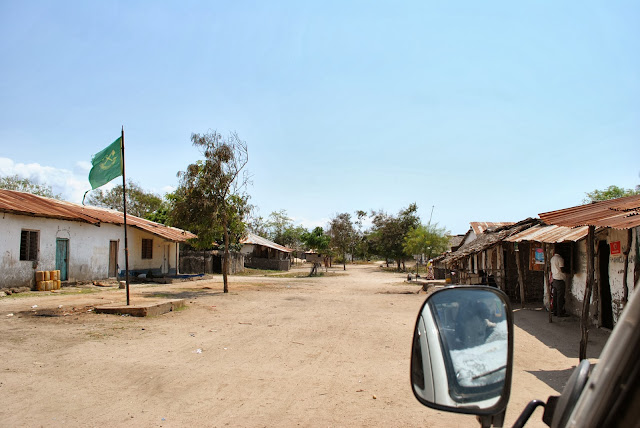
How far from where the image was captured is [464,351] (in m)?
2.01

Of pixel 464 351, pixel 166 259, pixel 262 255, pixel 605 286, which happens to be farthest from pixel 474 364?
pixel 262 255

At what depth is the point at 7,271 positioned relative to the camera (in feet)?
60.2

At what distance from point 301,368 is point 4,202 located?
17793mm

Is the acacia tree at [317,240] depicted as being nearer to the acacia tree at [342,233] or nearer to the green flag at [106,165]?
the acacia tree at [342,233]

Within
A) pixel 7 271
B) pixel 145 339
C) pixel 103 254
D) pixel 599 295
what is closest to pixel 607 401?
pixel 145 339

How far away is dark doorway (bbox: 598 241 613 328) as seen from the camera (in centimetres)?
1053

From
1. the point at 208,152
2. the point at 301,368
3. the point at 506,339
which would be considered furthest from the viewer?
the point at 208,152

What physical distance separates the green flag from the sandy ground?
4.30 meters

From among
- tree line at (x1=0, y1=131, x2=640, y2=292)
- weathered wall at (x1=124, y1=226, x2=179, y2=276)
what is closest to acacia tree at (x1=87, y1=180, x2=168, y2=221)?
tree line at (x1=0, y1=131, x2=640, y2=292)

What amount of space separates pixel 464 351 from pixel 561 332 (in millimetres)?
10136

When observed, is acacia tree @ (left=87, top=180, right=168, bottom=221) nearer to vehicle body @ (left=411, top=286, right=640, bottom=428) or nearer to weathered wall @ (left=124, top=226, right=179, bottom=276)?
weathered wall @ (left=124, top=226, right=179, bottom=276)

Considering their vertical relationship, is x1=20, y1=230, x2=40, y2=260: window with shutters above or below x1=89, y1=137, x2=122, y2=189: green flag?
below

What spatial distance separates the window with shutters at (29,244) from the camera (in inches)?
770

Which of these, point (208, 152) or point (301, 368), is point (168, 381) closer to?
point (301, 368)
